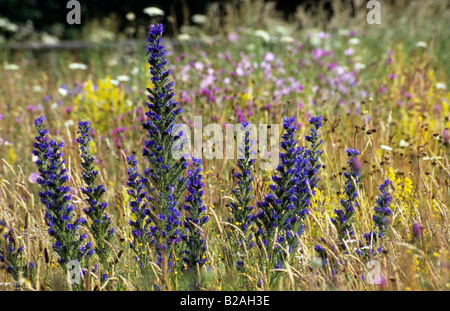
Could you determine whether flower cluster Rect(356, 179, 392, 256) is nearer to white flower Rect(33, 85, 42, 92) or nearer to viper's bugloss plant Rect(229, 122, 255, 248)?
viper's bugloss plant Rect(229, 122, 255, 248)

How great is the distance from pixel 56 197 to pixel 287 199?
3.42ft

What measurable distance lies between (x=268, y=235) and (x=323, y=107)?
2.70m

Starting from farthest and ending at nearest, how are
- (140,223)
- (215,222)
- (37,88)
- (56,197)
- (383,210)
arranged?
(37,88) → (215,222) → (140,223) → (383,210) → (56,197)

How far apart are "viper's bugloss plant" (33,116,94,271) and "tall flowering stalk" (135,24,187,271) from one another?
1.23 feet

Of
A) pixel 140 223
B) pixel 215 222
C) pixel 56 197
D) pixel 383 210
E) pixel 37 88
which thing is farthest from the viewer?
pixel 37 88

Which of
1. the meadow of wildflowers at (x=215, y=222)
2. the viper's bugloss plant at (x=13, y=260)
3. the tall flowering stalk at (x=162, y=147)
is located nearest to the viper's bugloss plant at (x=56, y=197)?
the meadow of wildflowers at (x=215, y=222)

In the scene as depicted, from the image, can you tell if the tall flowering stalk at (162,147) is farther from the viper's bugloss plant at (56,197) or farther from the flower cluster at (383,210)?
the flower cluster at (383,210)

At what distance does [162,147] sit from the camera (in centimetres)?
220

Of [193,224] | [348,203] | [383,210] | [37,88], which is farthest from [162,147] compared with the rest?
[37,88]

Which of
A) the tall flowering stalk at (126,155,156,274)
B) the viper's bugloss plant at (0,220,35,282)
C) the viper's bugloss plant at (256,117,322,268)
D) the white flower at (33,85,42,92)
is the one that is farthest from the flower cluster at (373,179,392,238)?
the white flower at (33,85,42,92)

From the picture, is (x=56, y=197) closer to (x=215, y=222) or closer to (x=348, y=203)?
(x=215, y=222)

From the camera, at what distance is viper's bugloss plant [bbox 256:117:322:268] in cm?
210

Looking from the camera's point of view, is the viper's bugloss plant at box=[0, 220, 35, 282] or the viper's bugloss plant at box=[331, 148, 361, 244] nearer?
the viper's bugloss plant at box=[0, 220, 35, 282]

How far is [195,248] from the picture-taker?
7.15 feet
